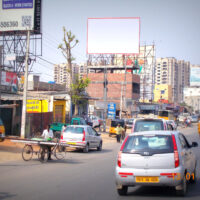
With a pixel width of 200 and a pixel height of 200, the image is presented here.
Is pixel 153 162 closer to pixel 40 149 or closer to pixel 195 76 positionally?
pixel 40 149

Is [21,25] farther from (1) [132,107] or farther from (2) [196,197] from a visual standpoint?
(1) [132,107]

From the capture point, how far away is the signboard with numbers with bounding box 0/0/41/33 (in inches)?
1340

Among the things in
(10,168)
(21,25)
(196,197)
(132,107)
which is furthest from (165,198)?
(132,107)

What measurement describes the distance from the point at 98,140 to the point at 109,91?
214 ft

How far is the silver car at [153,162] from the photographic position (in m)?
8.39

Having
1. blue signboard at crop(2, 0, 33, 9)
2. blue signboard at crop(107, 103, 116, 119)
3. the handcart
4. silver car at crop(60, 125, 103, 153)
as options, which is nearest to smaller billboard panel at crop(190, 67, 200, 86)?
blue signboard at crop(107, 103, 116, 119)

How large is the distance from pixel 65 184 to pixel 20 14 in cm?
2705

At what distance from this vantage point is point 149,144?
8852 millimetres

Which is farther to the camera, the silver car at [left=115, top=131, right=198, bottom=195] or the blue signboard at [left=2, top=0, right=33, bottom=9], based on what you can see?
the blue signboard at [left=2, top=0, right=33, bottom=9]

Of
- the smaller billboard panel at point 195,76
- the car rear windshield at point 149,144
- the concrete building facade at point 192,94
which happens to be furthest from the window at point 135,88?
the concrete building facade at point 192,94

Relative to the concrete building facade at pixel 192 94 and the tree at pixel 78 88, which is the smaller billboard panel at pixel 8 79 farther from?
the concrete building facade at pixel 192 94

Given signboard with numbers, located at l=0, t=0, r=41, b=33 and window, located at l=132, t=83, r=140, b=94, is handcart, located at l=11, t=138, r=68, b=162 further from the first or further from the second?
window, located at l=132, t=83, r=140, b=94

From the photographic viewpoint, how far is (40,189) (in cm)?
982

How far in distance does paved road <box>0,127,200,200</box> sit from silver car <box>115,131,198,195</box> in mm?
522
